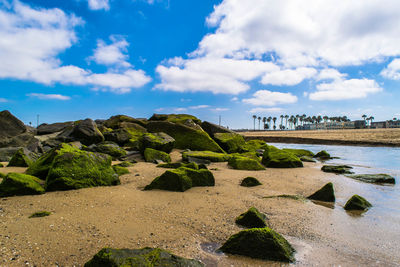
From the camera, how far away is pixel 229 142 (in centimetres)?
1360

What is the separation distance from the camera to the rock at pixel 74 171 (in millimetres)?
4758

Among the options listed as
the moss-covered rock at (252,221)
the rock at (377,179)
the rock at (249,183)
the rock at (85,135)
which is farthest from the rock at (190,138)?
the moss-covered rock at (252,221)

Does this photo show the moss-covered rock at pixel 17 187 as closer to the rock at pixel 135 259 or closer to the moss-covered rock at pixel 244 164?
the rock at pixel 135 259

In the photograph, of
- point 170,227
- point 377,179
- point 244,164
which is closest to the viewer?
point 170,227

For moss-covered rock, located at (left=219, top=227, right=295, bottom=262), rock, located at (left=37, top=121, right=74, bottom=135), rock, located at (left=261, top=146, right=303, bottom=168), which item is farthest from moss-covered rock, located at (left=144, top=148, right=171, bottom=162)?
rock, located at (left=37, top=121, right=74, bottom=135)

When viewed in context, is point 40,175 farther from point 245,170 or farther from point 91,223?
point 245,170

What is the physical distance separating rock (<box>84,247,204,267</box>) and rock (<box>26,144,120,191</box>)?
3.17m

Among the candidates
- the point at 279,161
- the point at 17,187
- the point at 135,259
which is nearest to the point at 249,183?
the point at 279,161

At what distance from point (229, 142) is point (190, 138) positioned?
254 cm

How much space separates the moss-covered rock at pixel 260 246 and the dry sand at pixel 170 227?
0.29 feet

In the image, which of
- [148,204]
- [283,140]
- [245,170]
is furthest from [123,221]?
[283,140]

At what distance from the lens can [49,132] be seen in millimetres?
17703

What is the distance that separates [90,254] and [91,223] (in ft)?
2.73

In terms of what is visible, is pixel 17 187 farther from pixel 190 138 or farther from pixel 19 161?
pixel 190 138
